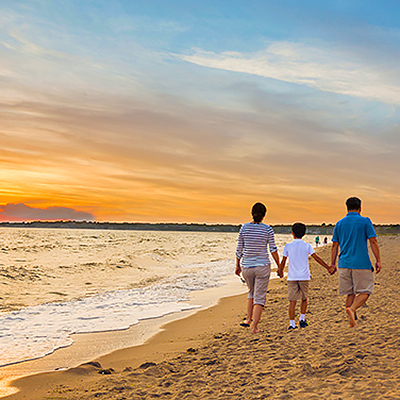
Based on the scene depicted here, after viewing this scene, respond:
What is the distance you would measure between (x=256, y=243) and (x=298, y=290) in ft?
3.89

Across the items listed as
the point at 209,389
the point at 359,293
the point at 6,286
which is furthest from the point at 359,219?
the point at 6,286

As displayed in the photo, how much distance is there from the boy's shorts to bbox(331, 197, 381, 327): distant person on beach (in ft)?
1.95

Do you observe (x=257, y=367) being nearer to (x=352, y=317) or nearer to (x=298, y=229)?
(x=352, y=317)

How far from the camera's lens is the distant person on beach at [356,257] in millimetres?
6355

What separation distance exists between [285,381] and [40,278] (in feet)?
62.4

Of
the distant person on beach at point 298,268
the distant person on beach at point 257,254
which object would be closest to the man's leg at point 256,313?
the distant person on beach at point 257,254

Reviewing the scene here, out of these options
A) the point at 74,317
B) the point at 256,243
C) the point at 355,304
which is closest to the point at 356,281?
the point at 355,304

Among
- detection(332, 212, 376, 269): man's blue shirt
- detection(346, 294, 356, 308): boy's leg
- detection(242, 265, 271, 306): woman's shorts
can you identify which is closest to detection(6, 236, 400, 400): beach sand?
detection(346, 294, 356, 308): boy's leg

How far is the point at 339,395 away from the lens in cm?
394

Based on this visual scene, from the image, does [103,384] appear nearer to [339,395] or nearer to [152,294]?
[339,395]

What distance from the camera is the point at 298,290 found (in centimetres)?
690

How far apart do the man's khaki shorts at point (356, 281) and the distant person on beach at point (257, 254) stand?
1144mm

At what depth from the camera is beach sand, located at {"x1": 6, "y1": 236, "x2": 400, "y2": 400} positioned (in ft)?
14.1

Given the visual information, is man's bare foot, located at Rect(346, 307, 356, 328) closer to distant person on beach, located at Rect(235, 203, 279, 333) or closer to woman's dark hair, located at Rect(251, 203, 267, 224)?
distant person on beach, located at Rect(235, 203, 279, 333)
